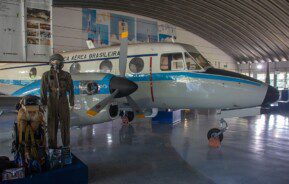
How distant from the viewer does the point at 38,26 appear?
7.04 meters

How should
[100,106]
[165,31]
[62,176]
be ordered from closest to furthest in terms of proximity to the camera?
[62,176]
[100,106]
[165,31]

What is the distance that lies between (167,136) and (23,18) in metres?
7.15

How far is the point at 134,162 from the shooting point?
7.69 m

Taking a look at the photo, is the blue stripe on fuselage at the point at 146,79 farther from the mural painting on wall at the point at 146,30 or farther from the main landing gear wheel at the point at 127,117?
the mural painting on wall at the point at 146,30

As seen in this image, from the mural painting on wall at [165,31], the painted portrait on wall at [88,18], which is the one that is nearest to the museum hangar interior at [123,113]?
the painted portrait on wall at [88,18]

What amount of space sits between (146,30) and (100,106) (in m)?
23.1

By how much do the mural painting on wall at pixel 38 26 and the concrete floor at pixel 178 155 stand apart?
11.3ft

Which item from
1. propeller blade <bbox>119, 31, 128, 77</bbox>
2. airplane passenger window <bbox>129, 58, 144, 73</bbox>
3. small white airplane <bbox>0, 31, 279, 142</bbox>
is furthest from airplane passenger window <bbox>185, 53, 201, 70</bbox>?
propeller blade <bbox>119, 31, 128, 77</bbox>

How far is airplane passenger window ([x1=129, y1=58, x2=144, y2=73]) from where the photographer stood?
1081 centimetres

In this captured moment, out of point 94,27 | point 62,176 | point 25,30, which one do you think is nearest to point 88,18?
point 94,27

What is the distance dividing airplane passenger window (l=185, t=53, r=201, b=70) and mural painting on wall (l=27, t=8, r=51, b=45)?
196 inches

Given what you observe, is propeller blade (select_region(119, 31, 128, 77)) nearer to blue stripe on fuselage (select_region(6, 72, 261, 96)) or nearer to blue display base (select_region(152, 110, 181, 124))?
blue stripe on fuselage (select_region(6, 72, 261, 96))

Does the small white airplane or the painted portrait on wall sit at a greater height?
the painted portrait on wall

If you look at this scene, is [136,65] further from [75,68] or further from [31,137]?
[31,137]
